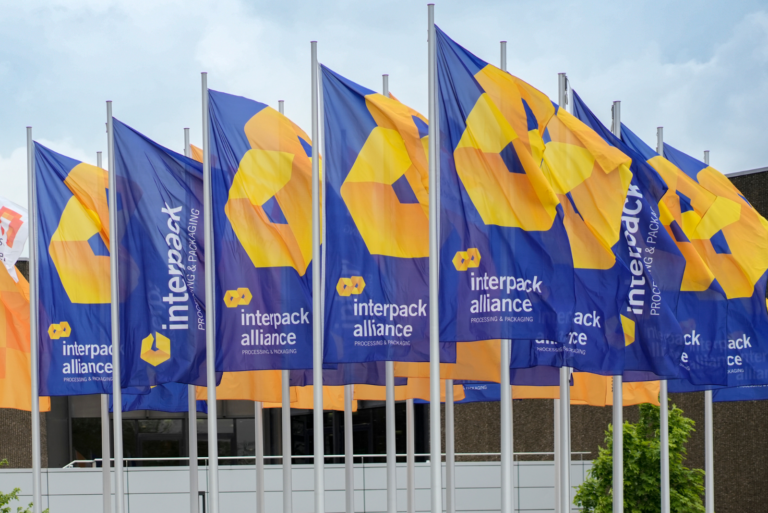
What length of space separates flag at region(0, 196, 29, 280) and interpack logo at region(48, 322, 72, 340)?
291 centimetres

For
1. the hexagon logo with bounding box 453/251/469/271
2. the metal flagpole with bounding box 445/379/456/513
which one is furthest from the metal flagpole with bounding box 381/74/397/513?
the hexagon logo with bounding box 453/251/469/271

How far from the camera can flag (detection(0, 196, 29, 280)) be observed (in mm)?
20797

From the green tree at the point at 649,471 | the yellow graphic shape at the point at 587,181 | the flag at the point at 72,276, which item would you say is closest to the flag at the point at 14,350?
the flag at the point at 72,276

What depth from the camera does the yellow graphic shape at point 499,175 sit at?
14016mm

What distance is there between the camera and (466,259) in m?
13.8

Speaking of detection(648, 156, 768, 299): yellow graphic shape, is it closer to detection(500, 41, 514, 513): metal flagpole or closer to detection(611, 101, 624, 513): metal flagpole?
detection(611, 101, 624, 513): metal flagpole

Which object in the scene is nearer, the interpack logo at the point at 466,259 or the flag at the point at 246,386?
the interpack logo at the point at 466,259

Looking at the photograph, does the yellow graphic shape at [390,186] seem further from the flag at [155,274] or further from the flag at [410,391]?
the flag at [410,391]

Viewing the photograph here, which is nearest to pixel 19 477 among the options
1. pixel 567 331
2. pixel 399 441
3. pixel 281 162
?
pixel 399 441

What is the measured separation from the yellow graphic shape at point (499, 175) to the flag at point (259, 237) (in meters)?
3.72

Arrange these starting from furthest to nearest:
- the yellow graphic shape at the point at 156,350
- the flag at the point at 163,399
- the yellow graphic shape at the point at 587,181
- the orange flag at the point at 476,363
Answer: the flag at the point at 163,399 < the orange flag at the point at 476,363 < the yellow graphic shape at the point at 156,350 < the yellow graphic shape at the point at 587,181

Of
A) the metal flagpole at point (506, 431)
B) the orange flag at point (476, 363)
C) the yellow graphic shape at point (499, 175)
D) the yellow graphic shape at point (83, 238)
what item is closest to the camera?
the yellow graphic shape at point (499, 175)

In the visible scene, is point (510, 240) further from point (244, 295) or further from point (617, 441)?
point (617, 441)

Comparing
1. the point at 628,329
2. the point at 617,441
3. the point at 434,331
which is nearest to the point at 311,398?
the point at 617,441
